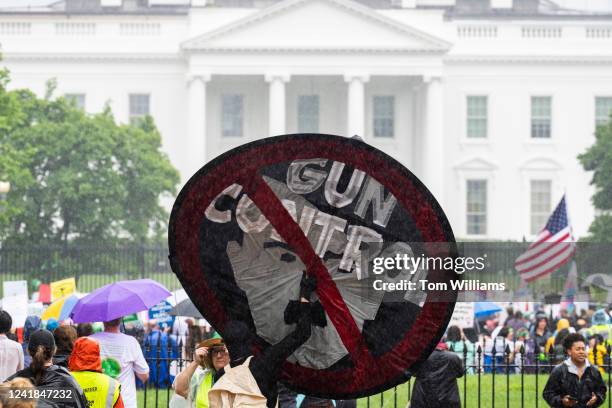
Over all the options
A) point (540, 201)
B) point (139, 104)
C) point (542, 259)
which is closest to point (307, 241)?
point (542, 259)

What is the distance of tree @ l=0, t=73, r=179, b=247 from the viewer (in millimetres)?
47031

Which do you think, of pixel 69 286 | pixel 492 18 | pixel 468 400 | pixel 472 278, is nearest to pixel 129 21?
pixel 492 18

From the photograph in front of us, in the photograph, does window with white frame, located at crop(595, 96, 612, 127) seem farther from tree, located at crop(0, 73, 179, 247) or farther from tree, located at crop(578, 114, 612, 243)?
tree, located at crop(0, 73, 179, 247)

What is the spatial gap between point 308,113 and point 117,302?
2323 inches

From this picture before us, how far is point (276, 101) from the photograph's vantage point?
6719 cm

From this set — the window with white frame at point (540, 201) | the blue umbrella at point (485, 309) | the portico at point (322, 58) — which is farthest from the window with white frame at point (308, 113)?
the blue umbrella at point (485, 309)

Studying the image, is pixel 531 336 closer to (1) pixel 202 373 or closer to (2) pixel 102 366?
(2) pixel 102 366

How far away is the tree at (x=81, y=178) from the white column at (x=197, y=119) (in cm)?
1595

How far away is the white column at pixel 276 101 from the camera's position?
66.9 metres

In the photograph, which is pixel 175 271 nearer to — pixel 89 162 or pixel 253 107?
pixel 89 162

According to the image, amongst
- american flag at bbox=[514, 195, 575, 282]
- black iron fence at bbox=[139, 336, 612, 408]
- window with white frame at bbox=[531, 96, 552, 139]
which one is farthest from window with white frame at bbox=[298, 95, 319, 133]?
black iron fence at bbox=[139, 336, 612, 408]

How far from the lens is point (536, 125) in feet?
233

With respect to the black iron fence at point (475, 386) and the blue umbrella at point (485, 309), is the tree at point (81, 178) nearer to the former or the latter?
the blue umbrella at point (485, 309)

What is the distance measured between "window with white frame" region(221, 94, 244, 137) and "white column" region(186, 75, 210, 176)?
2.86 meters
